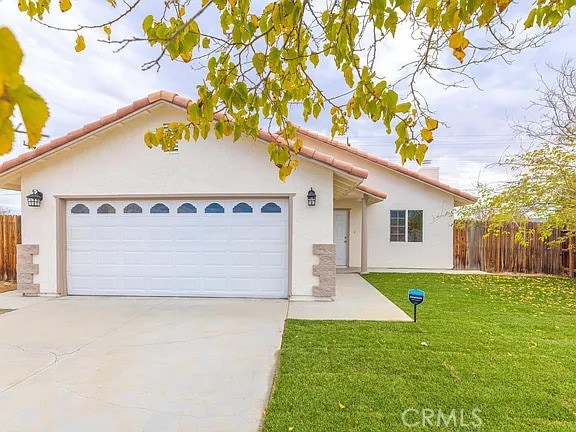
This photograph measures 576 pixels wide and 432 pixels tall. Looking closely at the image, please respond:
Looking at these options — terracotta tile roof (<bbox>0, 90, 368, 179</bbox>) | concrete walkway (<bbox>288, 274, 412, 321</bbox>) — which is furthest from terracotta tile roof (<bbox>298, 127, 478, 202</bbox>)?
concrete walkway (<bbox>288, 274, 412, 321</bbox>)

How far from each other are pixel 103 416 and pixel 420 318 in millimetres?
5363

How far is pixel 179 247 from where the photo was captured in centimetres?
866

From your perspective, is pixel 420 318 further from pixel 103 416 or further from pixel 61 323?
pixel 61 323

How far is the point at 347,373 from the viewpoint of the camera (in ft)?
13.6

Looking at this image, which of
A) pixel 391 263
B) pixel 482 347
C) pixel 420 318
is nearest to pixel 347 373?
pixel 482 347

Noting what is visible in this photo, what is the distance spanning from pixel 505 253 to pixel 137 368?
1425 cm

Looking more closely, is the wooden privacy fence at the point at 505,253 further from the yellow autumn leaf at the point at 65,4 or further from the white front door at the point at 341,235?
the yellow autumn leaf at the point at 65,4

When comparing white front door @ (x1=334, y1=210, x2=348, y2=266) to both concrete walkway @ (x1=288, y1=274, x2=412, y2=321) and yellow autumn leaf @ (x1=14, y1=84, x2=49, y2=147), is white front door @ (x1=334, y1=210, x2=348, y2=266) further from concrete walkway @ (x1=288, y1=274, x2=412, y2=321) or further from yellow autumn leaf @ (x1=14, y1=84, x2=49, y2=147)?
yellow autumn leaf @ (x1=14, y1=84, x2=49, y2=147)

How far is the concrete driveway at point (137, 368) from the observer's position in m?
3.31

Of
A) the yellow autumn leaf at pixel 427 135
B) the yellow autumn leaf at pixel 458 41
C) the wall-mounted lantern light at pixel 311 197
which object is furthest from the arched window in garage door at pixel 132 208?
the yellow autumn leaf at pixel 458 41

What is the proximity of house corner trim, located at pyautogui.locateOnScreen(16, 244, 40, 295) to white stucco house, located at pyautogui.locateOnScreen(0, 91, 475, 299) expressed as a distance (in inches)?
1.0

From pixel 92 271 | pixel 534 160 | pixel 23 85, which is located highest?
pixel 534 160

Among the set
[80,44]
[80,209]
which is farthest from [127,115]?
[80,44]

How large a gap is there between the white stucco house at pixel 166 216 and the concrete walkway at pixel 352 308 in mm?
488
